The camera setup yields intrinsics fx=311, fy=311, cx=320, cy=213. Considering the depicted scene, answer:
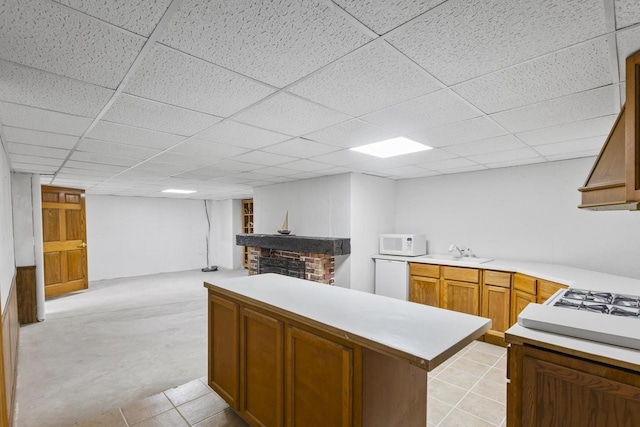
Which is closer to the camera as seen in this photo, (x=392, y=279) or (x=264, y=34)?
(x=264, y=34)

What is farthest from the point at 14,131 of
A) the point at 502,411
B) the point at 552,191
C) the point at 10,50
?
the point at 552,191

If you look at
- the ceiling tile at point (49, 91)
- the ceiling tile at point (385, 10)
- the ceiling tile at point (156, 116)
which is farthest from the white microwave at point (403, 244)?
the ceiling tile at point (49, 91)

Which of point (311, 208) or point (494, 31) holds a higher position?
point (494, 31)

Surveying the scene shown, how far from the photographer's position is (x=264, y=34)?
46.9 inches

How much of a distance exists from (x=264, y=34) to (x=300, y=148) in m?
1.82

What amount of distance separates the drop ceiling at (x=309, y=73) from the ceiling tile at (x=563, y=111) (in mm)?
13

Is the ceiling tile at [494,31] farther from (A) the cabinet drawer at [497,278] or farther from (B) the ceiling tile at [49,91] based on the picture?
(A) the cabinet drawer at [497,278]

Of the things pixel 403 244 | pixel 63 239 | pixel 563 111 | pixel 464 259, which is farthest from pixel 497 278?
pixel 63 239

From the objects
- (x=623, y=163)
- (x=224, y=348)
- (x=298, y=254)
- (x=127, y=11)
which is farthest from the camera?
(x=298, y=254)

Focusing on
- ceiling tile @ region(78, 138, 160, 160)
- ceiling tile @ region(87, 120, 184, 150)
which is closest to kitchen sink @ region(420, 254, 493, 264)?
ceiling tile @ region(87, 120, 184, 150)

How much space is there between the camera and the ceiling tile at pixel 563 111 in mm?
1829

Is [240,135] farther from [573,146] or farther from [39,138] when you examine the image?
[573,146]

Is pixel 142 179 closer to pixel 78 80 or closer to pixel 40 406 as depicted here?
pixel 40 406

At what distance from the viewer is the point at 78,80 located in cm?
155
